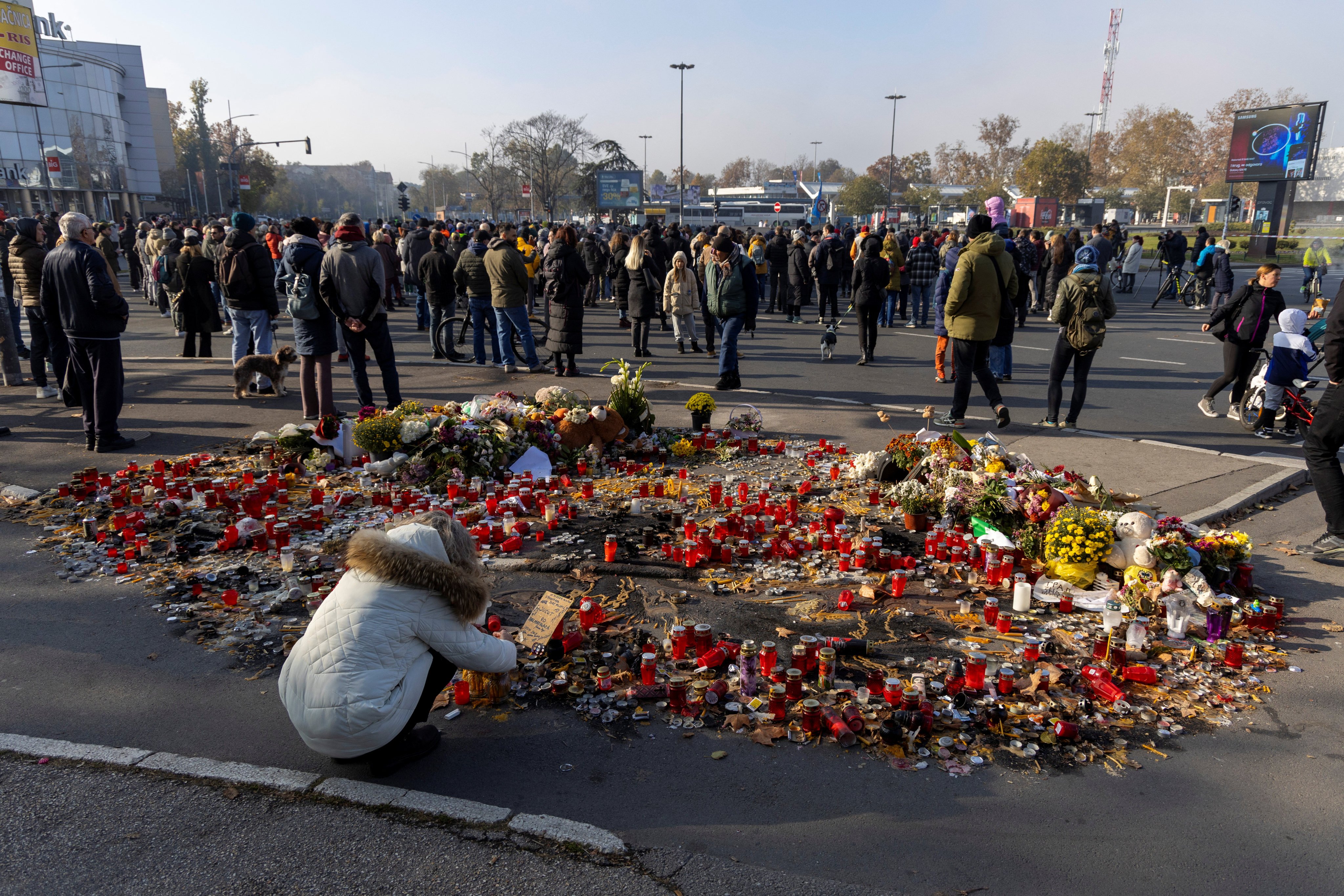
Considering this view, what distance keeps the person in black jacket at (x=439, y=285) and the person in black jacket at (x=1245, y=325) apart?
402 inches

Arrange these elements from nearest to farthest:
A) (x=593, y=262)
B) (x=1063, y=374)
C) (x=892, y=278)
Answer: (x=1063, y=374) < (x=892, y=278) < (x=593, y=262)

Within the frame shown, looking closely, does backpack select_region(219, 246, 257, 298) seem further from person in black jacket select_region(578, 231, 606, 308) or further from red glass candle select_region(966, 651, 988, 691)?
red glass candle select_region(966, 651, 988, 691)

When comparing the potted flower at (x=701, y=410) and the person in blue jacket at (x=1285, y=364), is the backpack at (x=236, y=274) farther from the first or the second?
the person in blue jacket at (x=1285, y=364)

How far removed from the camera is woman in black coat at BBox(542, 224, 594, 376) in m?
11.7

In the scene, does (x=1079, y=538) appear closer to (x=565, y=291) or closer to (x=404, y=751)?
(x=404, y=751)

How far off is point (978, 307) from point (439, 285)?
8.12 meters

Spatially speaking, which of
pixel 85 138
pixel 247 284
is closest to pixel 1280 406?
pixel 247 284

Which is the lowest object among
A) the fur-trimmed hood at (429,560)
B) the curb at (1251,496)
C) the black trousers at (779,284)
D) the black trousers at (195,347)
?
the curb at (1251,496)

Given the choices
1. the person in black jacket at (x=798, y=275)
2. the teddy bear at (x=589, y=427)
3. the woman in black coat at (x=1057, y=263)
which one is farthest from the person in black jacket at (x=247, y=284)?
the woman in black coat at (x=1057, y=263)

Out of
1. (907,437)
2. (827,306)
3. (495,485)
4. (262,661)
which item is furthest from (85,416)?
(827,306)

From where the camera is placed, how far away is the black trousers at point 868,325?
1292 cm

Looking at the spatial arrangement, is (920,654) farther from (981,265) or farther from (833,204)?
(833,204)

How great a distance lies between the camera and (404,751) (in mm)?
3525

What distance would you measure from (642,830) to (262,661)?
2.40m
